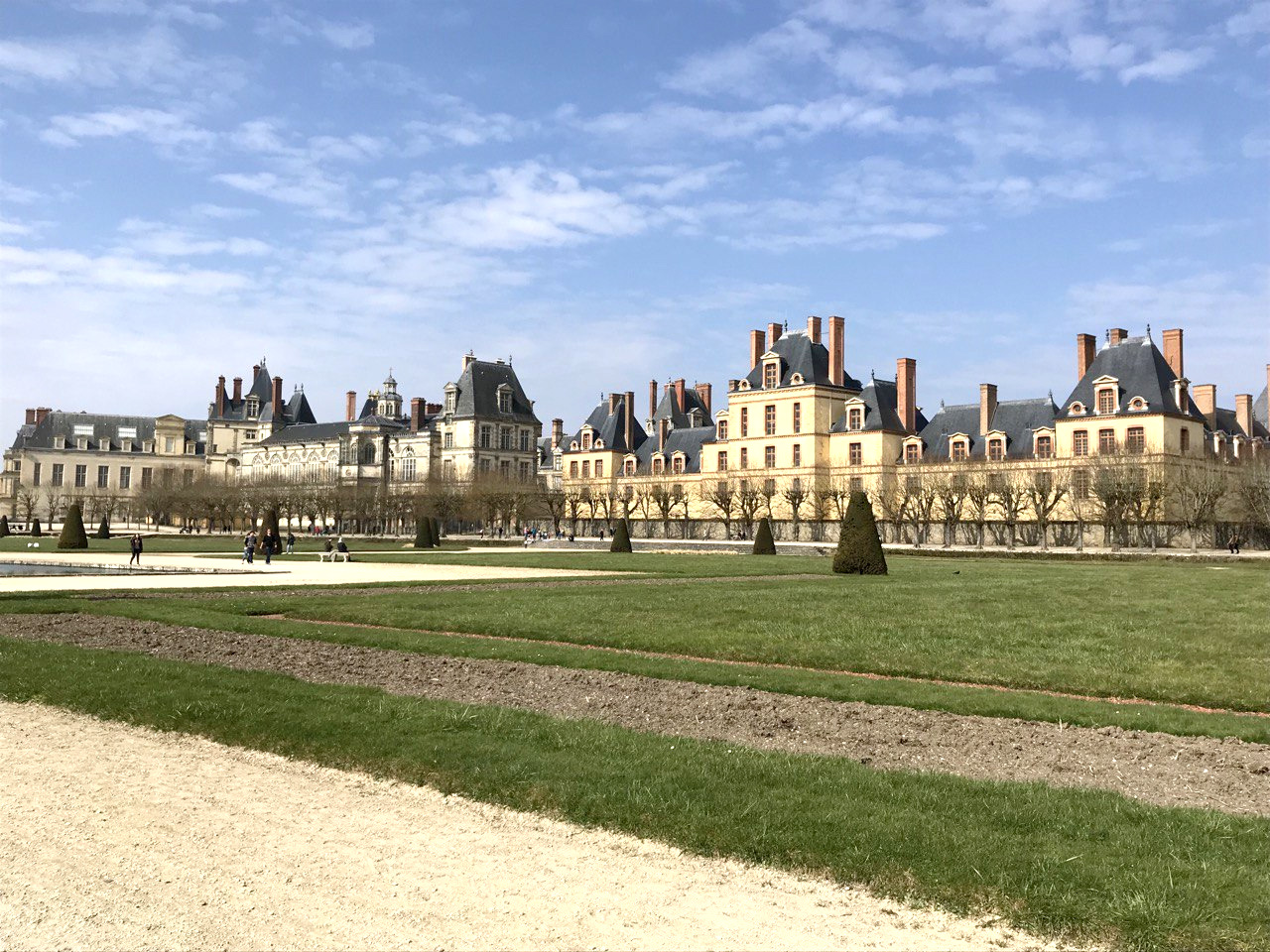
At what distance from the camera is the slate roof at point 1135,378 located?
171 feet

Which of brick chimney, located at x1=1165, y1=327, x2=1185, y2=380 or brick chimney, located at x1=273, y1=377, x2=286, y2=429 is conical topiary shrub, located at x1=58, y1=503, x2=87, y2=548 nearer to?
brick chimney, located at x1=1165, y1=327, x2=1185, y2=380

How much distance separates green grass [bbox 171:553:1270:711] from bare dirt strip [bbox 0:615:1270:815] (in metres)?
2.08

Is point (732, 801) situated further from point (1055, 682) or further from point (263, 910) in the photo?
point (1055, 682)

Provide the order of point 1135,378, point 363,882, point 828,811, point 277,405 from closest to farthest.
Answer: point 363,882 → point 828,811 → point 1135,378 → point 277,405

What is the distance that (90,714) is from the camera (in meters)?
10.1

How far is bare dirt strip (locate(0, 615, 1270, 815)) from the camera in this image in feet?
26.6

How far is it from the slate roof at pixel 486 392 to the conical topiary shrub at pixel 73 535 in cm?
4015

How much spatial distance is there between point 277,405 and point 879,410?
5972cm

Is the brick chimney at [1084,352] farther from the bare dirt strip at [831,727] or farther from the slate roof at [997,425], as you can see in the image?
the bare dirt strip at [831,727]

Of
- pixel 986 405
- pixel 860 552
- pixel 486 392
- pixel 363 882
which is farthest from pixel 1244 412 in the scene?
pixel 363 882

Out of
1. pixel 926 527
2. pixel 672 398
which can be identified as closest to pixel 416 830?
pixel 926 527

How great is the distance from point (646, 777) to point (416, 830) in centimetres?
170

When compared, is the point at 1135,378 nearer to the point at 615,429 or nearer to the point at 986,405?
the point at 986,405

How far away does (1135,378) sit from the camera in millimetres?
53156
